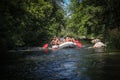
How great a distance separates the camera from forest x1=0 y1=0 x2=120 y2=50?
45.8 ft

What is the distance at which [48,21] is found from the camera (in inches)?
1912

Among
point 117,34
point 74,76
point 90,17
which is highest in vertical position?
point 90,17

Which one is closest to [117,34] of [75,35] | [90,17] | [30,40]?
[90,17]

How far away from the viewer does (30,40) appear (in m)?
39.1

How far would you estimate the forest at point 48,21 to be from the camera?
14.0 m

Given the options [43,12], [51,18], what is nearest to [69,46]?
[43,12]

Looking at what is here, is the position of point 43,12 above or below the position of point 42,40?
above

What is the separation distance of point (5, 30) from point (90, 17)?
24383mm

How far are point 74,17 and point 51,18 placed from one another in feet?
14.8

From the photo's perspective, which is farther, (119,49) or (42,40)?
(42,40)

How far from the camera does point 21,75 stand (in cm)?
1270

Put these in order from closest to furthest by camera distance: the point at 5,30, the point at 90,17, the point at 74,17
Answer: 1. the point at 5,30
2. the point at 90,17
3. the point at 74,17

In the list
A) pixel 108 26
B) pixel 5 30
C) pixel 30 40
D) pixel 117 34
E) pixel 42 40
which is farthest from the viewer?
pixel 42 40

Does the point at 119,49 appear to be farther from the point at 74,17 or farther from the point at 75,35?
the point at 75,35
